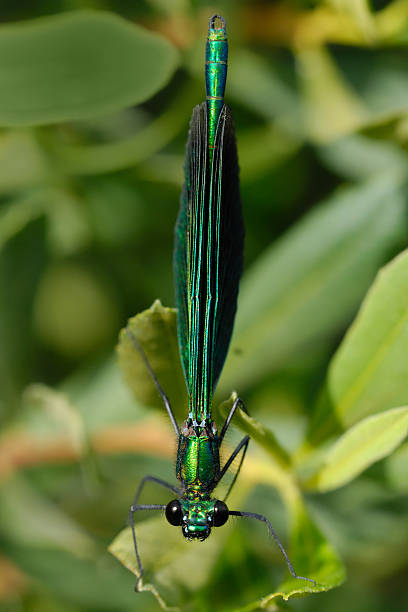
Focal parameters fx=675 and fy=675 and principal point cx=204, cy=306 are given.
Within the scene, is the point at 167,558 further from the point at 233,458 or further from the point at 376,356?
the point at 376,356

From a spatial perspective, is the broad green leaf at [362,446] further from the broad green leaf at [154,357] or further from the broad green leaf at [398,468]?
the broad green leaf at [154,357]

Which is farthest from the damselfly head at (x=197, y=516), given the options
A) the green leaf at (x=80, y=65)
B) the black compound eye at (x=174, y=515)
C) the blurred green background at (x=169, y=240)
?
the green leaf at (x=80, y=65)

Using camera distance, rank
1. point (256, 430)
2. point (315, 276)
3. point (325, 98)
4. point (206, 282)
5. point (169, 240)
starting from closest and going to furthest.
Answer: point (256, 430) → point (206, 282) → point (315, 276) → point (325, 98) → point (169, 240)

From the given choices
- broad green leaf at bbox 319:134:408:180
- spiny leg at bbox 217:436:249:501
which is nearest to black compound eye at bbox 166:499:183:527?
spiny leg at bbox 217:436:249:501

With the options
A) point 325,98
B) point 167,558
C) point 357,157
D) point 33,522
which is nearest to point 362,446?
point 167,558

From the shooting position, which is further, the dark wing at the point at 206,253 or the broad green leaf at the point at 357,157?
the broad green leaf at the point at 357,157
